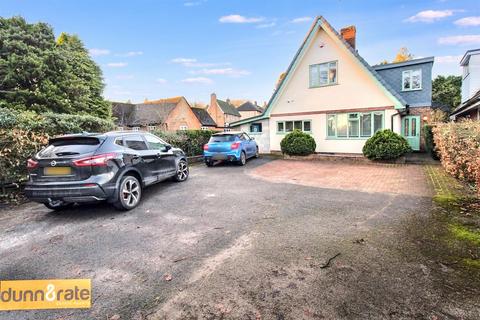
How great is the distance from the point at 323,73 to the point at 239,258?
1459 centimetres

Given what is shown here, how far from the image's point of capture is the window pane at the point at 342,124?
1485 cm

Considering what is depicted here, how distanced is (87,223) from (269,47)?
17.0m

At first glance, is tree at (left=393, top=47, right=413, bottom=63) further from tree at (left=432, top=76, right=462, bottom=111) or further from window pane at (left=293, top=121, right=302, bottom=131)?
window pane at (left=293, top=121, right=302, bottom=131)

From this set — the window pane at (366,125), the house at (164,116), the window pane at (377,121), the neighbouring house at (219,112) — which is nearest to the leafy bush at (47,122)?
the window pane at (366,125)

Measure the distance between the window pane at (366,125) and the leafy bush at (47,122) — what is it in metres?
13.4

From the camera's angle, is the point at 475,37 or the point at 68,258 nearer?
the point at 68,258

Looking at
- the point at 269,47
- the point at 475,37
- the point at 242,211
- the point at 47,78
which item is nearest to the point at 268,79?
the point at 269,47

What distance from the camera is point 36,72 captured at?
1661cm

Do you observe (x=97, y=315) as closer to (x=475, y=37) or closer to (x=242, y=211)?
(x=242, y=211)

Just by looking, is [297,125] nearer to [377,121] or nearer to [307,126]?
[307,126]

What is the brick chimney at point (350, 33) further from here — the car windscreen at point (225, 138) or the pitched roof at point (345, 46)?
the car windscreen at point (225, 138)

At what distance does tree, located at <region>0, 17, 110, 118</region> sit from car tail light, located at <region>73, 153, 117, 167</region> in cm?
1542

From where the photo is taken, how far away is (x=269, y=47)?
707 inches

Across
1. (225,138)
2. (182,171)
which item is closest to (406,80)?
(225,138)
